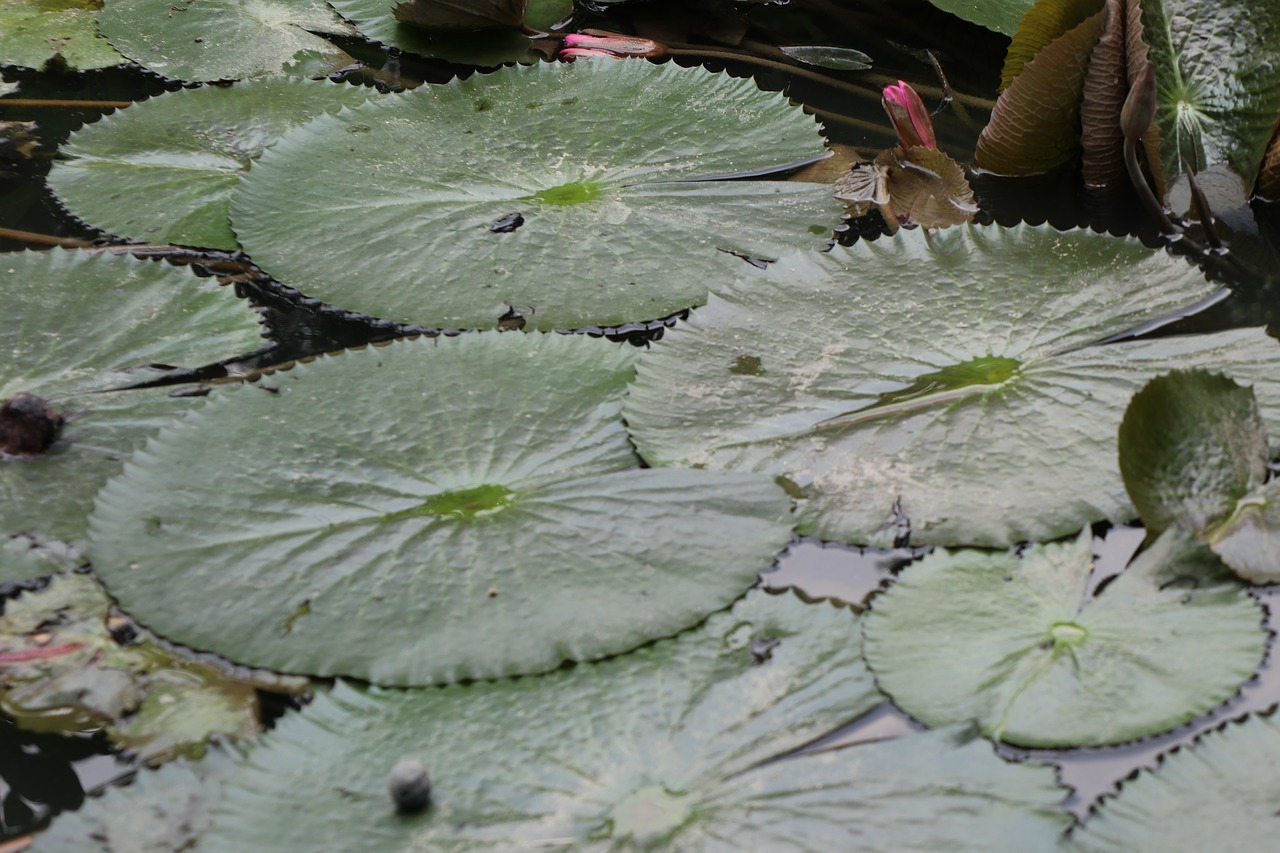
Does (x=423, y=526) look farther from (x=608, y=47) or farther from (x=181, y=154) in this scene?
(x=608, y=47)

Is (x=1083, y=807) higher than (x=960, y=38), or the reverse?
(x=960, y=38)

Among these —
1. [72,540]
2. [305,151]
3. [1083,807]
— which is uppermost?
[305,151]

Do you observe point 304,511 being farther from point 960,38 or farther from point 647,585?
point 960,38

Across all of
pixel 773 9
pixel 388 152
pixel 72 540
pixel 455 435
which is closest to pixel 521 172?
pixel 388 152

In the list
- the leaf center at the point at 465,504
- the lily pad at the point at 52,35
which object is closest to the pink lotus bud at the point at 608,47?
the lily pad at the point at 52,35

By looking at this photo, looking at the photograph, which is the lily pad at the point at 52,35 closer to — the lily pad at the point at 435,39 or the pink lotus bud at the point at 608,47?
the lily pad at the point at 435,39

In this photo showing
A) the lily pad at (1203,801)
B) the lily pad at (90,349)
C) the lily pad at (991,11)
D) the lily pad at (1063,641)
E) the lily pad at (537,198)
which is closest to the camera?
the lily pad at (1203,801)

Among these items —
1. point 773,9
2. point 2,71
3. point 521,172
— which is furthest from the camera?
point 773,9
